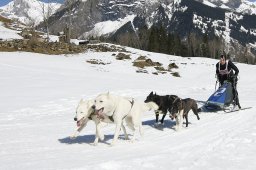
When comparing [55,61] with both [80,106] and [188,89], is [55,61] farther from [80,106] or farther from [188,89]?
[80,106]

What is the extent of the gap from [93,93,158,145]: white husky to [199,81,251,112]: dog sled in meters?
5.21

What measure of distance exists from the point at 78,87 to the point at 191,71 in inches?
798

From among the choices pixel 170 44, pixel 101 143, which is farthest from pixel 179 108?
pixel 170 44

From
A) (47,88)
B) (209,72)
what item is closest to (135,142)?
(47,88)

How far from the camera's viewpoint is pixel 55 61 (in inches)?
1427

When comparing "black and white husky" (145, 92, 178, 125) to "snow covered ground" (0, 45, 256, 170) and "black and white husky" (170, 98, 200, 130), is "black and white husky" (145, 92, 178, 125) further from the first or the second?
"snow covered ground" (0, 45, 256, 170)

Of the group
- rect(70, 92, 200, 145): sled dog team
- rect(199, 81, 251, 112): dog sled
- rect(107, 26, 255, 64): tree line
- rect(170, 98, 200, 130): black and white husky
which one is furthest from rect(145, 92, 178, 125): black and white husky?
rect(107, 26, 255, 64): tree line

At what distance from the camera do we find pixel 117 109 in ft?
30.0

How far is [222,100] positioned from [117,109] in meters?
6.60

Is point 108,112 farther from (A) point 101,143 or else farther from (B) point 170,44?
(B) point 170,44

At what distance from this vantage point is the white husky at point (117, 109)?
28.8 feet

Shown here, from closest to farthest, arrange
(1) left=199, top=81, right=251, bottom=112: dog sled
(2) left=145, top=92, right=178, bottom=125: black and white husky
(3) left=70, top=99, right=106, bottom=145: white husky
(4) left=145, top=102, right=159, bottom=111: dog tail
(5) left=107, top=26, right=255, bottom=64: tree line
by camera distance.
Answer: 1. (3) left=70, top=99, right=106, bottom=145: white husky
2. (4) left=145, top=102, right=159, bottom=111: dog tail
3. (2) left=145, top=92, right=178, bottom=125: black and white husky
4. (1) left=199, top=81, right=251, bottom=112: dog sled
5. (5) left=107, top=26, right=255, bottom=64: tree line

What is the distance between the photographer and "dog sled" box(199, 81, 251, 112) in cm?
1466

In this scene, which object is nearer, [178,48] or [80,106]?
[80,106]
